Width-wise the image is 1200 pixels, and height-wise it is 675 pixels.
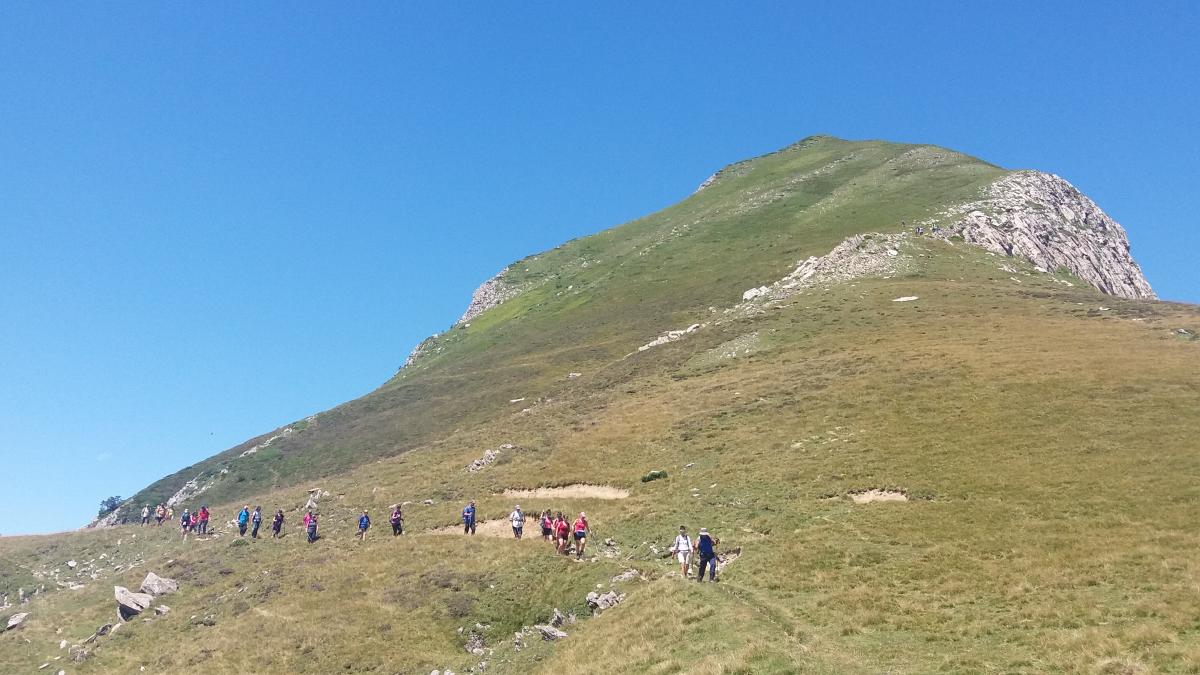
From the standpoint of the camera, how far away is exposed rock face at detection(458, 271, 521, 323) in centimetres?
16462

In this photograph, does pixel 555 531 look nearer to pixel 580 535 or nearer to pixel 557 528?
pixel 557 528

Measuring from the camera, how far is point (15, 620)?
134ft

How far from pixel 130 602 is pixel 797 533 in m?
34.1

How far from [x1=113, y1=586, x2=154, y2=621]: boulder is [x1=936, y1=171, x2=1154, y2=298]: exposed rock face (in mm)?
99117

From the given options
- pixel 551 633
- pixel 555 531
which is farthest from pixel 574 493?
pixel 551 633

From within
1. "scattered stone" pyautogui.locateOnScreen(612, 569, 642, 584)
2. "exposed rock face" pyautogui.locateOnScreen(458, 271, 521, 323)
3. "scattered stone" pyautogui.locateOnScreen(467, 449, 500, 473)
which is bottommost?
"scattered stone" pyautogui.locateOnScreen(612, 569, 642, 584)

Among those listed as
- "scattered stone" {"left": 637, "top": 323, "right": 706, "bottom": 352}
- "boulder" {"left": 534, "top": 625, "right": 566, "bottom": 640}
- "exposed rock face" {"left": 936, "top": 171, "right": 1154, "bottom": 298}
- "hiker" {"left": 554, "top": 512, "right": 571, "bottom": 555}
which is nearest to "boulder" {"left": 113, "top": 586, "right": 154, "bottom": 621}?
"hiker" {"left": 554, "top": 512, "right": 571, "bottom": 555}

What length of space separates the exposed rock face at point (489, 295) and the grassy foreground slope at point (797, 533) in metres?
91.7

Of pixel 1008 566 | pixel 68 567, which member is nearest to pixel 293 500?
pixel 68 567

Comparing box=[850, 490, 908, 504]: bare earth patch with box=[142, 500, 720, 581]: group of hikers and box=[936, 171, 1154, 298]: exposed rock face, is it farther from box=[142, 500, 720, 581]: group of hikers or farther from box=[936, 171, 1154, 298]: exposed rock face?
box=[936, 171, 1154, 298]: exposed rock face

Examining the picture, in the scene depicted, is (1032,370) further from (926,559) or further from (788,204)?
(788,204)

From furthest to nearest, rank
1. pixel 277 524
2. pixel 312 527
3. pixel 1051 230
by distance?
pixel 1051 230, pixel 277 524, pixel 312 527

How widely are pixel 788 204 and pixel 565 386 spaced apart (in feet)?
274

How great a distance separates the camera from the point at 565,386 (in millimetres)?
81625
